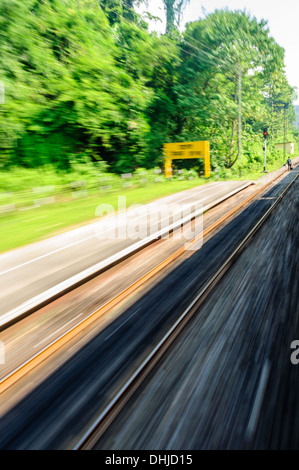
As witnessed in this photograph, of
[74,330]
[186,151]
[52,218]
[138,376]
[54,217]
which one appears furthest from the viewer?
[186,151]

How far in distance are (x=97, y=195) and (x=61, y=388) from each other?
1442 cm

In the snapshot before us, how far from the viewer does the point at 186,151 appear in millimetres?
23547

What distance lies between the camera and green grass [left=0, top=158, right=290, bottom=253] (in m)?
9.75

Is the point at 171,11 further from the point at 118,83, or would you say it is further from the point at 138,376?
the point at 138,376

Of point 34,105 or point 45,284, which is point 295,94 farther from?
point 45,284

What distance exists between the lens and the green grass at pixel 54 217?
975 centimetres

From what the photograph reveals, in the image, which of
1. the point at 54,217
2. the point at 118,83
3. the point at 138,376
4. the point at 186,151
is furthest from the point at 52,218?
the point at 186,151

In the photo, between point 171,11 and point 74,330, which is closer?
point 74,330

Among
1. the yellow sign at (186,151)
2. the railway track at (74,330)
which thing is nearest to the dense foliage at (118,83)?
the yellow sign at (186,151)

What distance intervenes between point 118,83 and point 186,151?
7040 mm

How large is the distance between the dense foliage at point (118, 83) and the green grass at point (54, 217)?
3.47 meters

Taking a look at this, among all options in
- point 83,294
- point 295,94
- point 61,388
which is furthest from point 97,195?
point 295,94

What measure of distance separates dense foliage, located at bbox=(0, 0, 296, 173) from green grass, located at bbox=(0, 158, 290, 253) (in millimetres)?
3468
